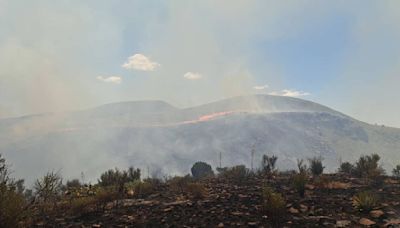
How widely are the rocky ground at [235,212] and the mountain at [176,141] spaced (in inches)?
2414

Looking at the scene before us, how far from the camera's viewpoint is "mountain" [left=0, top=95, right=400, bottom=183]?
292 ft

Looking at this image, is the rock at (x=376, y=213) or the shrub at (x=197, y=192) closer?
the rock at (x=376, y=213)

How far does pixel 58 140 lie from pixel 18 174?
2371cm

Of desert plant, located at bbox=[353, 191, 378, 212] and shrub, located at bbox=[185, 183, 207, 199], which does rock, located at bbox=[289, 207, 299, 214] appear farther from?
shrub, located at bbox=[185, 183, 207, 199]

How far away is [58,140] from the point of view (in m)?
111

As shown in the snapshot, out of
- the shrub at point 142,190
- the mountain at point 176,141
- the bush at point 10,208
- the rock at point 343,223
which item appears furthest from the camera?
the mountain at point 176,141

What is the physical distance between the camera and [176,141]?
105500 mm

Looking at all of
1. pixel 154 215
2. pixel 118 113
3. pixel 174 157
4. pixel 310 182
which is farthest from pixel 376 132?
pixel 154 215

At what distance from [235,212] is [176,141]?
94963 mm

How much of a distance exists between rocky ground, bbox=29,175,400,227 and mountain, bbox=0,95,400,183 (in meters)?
61.3

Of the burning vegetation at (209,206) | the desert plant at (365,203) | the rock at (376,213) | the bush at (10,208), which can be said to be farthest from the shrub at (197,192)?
the bush at (10,208)

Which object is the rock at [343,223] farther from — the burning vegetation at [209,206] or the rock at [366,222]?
the rock at [366,222]

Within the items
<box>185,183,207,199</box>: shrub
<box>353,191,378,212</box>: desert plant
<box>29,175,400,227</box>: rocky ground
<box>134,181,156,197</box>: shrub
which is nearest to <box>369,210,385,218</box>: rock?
<box>29,175,400,227</box>: rocky ground

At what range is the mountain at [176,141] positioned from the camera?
89000 mm
